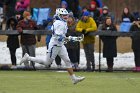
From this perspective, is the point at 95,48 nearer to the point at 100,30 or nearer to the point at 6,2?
the point at 100,30

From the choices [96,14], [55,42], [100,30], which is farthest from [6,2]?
[55,42]

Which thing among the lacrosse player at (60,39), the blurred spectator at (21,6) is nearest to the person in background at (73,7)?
the blurred spectator at (21,6)

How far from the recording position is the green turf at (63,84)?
14.0 metres

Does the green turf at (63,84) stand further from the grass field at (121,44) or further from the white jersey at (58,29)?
the grass field at (121,44)

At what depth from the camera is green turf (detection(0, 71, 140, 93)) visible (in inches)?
551

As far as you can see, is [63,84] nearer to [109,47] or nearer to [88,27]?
[88,27]

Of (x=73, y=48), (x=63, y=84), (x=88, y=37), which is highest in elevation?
(x=88, y=37)

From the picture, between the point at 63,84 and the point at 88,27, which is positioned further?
the point at 88,27

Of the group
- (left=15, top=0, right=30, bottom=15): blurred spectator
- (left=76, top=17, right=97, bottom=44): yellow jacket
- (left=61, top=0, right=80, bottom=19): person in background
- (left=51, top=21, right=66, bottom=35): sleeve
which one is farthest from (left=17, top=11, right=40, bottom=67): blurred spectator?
(left=51, top=21, right=66, bottom=35): sleeve

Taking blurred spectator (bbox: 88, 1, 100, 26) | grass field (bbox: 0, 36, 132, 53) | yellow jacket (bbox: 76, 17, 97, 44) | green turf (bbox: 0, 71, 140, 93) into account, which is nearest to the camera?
green turf (bbox: 0, 71, 140, 93)

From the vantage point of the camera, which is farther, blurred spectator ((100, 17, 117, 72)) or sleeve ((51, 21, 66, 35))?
blurred spectator ((100, 17, 117, 72))

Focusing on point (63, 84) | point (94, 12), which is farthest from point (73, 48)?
point (94, 12)

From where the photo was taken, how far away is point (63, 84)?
1545cm

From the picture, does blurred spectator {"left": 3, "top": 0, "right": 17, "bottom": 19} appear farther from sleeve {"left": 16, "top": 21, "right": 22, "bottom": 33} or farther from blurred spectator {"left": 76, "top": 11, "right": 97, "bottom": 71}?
blurred spectator {"left": 76, "top": 11, "right": 97, "bottom": 71}
